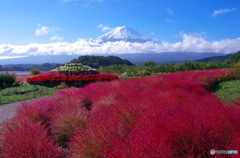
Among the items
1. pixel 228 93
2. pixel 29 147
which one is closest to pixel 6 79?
pixel 228 93

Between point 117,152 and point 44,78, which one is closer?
point 117,152

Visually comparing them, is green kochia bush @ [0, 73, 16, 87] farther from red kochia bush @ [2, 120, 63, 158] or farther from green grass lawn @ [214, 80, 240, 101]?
red kochia bush @ [2, 120, 63, 158]

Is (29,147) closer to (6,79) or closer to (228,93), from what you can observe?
(228,93)

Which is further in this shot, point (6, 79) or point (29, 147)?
point (6, 79)

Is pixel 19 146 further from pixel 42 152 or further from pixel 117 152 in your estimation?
pixel 117 152

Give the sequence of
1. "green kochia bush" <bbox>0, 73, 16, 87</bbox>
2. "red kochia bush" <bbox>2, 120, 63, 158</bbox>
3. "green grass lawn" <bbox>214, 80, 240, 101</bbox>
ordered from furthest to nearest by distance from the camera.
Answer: "green kochia bush" <bbox>0, 73, 16, 87</bbox>, "green grass lawn" <bbox>214, 80, 240, 101</bbox>, "red kochia bush" <bbox>2, 120, 63, 158</bbox>

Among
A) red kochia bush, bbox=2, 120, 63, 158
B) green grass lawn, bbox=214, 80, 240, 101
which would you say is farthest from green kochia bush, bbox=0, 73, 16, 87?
red kochia bush, bbox=2, 120, 63, 158

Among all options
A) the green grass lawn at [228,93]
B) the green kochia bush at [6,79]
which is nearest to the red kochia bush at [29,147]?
the green grass lawn at [228,93]

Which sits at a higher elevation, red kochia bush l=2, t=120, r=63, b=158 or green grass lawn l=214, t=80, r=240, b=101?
red kochia bush l=2, t=120, r=63, b=158

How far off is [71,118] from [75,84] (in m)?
11.5

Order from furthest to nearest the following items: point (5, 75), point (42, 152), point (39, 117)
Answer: point (5, 75), point (39, 117), point (42, 152)

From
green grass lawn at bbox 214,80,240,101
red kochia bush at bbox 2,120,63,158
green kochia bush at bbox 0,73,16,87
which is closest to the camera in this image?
red kochia bush at bbox 2,120,63,158

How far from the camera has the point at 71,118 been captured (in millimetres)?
4141

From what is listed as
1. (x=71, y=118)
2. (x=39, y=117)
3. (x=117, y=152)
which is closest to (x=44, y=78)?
(x=39, y=117)
